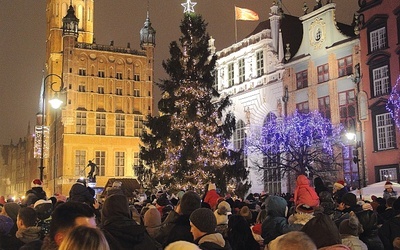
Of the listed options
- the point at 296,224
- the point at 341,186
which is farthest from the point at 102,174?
the point at 296,224

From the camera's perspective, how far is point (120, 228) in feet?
16.7

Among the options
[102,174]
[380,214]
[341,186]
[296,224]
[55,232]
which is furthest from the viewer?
[102,174]

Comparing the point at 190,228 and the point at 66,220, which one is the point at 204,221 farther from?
the point at 66,220

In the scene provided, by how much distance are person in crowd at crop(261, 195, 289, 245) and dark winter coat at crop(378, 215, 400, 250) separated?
58.1 inches

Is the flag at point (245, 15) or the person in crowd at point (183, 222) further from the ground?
the flag at point (245, 15)

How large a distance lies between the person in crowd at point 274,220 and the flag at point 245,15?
37625mm

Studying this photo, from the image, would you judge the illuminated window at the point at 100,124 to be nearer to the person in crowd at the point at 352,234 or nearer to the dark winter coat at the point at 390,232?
the dark winter coat at the point at 390,232

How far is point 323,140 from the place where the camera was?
34.8m

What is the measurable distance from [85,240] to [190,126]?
2461 cm

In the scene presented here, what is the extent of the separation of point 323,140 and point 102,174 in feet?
96.4

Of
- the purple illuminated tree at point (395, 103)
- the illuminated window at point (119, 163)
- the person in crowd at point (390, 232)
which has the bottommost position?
the person in crowd at point (390, 232)

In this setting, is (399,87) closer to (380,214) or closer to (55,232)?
(380,214)

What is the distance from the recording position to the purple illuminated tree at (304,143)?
3431 centimetres

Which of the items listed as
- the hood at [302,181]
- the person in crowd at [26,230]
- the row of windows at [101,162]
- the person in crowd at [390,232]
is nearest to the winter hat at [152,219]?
the person in crowd at [26,230]
